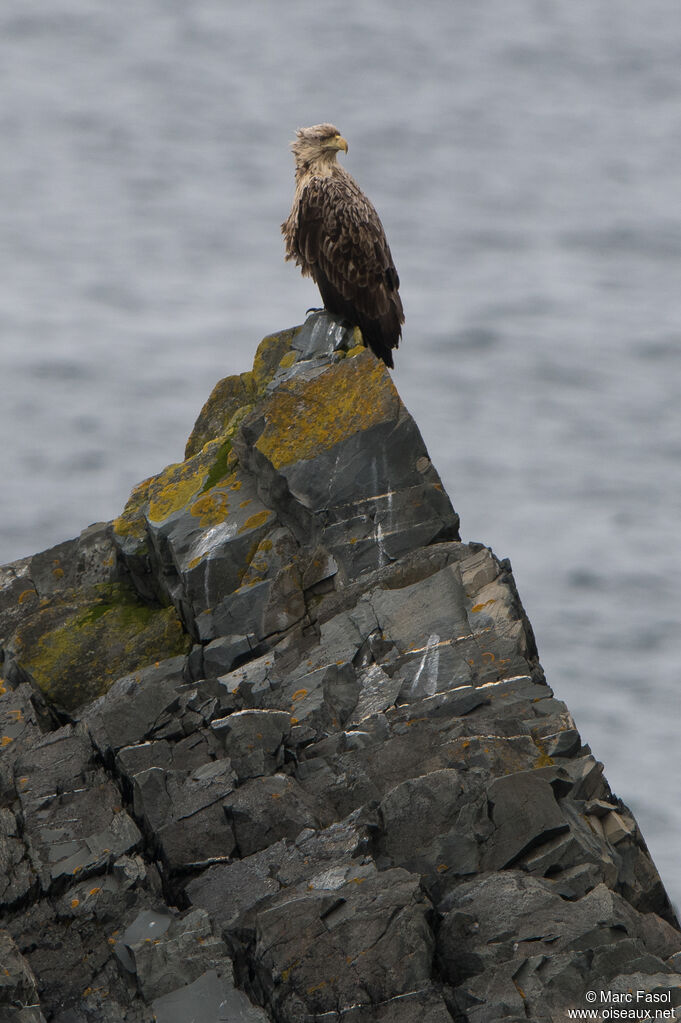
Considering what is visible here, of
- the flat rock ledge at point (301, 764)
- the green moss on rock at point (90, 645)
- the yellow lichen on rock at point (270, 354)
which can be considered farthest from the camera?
the yellow lichen on rock at point (270, 354)

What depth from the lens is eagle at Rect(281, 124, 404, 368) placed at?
17766 millimetres

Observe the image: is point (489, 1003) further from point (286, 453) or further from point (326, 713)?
point (286, 453)

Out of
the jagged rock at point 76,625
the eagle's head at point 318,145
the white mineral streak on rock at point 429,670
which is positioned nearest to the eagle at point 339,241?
the eagle's head at point 318,145

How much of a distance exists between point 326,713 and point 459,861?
3.00 metres

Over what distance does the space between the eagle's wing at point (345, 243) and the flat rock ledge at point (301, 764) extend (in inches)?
24.4

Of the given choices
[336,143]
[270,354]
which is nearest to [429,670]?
[270,354]

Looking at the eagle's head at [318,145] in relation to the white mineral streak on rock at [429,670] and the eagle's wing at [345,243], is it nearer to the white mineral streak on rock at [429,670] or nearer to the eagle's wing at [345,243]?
the eagle's wing at [345,243]

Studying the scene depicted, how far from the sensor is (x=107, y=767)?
42.8 ft

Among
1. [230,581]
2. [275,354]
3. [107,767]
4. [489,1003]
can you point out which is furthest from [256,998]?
[275,354]

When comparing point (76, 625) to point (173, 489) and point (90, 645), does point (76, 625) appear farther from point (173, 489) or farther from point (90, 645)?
point (173, 489)

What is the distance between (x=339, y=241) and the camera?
17.8m

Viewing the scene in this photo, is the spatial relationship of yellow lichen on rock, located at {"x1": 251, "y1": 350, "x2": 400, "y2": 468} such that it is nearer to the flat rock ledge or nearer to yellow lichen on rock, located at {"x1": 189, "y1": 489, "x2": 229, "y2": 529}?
the flat rock ledge

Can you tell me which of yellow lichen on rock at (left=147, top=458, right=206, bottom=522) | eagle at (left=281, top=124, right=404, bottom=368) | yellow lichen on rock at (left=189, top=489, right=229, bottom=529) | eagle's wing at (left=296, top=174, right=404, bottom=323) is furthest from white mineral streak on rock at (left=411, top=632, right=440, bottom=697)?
eagle's wing at (left=296, top=174, right=404, bottom=323)

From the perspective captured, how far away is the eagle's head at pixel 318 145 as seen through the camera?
1797 centimetres
